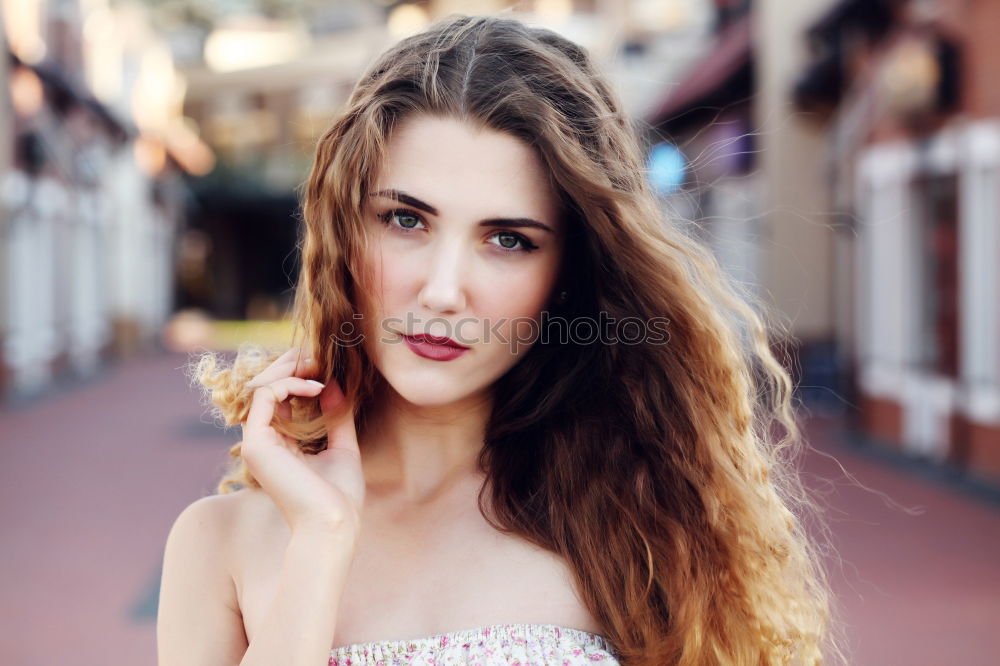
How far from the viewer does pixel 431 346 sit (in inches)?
67.7

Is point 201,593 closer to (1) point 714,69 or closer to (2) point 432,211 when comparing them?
(2) point 432,211

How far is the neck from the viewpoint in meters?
1.95

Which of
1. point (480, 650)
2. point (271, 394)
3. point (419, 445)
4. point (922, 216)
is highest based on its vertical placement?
point (922, 216)

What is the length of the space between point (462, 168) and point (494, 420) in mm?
530

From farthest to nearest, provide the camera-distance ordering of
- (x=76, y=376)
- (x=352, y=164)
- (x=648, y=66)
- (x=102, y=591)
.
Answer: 1. (x=648, y=66)
2. (x=76, y=376)
3. (x=102, y=591)
4. (x=352, y=164)

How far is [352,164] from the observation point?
1764mm

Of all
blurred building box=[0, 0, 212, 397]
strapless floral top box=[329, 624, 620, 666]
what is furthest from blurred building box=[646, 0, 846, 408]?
strapless floral top box=[329, 624, 620, 666]

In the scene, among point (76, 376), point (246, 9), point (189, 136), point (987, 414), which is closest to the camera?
point (987, 414)

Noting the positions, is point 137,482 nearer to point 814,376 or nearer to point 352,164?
point 352,164

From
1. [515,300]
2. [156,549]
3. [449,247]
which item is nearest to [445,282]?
[449,247]

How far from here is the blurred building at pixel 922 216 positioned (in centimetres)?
847

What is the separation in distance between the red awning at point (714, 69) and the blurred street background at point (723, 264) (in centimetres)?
9

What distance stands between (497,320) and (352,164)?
0.35 meters

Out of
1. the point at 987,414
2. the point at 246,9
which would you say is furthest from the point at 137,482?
the point at 246,9
